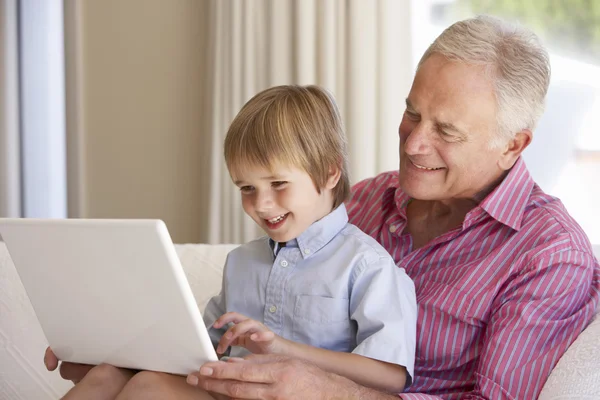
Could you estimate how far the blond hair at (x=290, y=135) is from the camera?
1.51 metres

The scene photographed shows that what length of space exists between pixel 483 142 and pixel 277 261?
50 cm

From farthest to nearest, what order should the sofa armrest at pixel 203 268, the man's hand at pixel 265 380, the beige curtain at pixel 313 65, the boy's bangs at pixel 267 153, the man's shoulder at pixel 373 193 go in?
the beige curtain at pixel 313 65 → the sofa armrest at pixel 203 268 → the man's shoulder at pixel 373 193 → the boy's bangs at pixel 267 153 → the man's hand at pixel 265 380

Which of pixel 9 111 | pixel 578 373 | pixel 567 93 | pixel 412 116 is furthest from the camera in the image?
pixel 9 111

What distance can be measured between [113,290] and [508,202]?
2.71 feet

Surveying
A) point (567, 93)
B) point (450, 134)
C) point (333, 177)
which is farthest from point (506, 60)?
point (567, 93)

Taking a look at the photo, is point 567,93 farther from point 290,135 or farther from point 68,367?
point 68,367

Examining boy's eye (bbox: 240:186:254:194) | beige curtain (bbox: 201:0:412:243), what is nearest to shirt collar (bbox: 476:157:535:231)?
boy's eye (bbox: 240:186:254:194)

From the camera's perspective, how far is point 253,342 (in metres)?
1.40

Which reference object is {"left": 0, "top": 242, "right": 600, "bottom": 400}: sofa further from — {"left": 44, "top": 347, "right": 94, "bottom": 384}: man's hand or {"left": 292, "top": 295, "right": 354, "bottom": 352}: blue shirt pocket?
{"left": 292, "top": 295, "right": 354, "bottom": 352}: blue shirt pocket

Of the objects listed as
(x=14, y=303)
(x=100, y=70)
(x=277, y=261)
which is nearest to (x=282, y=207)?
(x=277, y=261)

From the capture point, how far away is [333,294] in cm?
152

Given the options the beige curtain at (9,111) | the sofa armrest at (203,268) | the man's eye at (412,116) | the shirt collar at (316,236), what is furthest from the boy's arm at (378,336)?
the beige curtain at (9,111)

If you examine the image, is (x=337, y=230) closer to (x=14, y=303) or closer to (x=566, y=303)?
(x=566, y=303)

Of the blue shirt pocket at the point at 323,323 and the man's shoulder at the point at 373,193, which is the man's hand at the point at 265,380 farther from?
the man's shoulder at the point at 373,193
